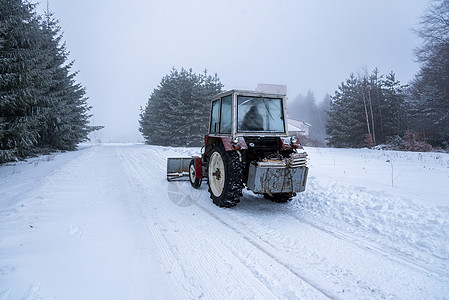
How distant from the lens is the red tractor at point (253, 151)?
4.03 metres

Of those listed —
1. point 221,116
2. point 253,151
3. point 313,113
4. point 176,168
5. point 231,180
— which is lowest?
point 176,168

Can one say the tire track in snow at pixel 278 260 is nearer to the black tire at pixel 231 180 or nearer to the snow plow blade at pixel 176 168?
the black tire at pixel 231 180

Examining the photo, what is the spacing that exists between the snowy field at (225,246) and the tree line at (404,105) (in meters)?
15.3

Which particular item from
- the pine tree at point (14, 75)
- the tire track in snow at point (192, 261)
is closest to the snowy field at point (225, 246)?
the tire track in snow at point (192, 261)

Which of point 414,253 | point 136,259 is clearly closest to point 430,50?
point 414,253

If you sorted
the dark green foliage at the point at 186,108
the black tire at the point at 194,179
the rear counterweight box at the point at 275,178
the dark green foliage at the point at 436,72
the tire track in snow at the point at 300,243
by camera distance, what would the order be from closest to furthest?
the tire track in snow at the point at 300,243, the rear counterweight box at the point at 275,178, the black tire at the point at 194,179, the dark green foliage at the point at 436,72, the dark green foliage at the point at 186,108

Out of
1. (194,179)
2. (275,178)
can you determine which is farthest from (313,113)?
(275,178)

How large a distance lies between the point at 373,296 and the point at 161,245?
2.29 metres

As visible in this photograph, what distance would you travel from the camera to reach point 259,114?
4.86 meters

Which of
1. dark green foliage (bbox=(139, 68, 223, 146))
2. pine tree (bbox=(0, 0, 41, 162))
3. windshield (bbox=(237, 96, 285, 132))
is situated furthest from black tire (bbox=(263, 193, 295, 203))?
dark green foliage (bbox=(139, 68, 223, 146))

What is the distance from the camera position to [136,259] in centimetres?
259

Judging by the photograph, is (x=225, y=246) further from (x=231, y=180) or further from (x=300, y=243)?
(x=231, y=180)

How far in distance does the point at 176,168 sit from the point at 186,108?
17.7 m

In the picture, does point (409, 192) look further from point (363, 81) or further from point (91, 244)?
point (363, 81)
